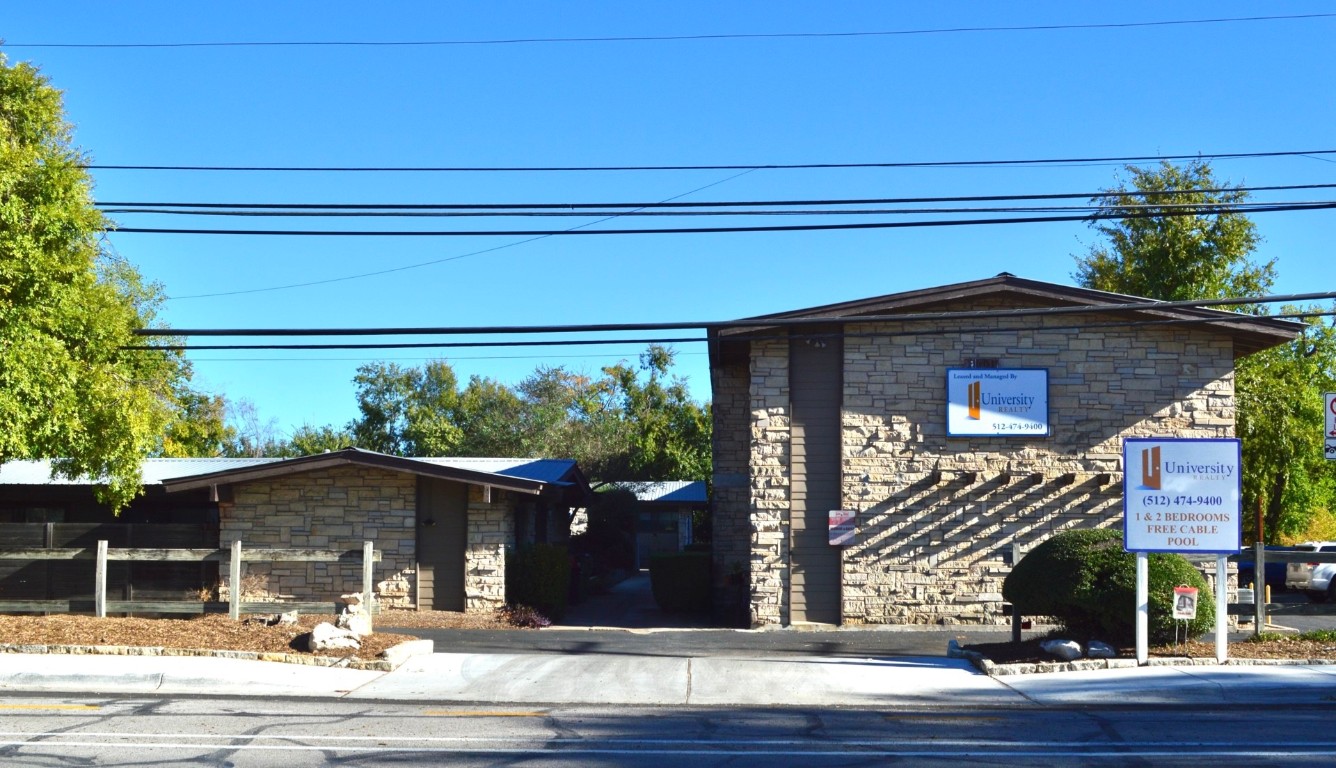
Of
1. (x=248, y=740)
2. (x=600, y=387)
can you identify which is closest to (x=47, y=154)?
(x=248, y=740)

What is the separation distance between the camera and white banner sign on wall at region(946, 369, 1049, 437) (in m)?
21.3

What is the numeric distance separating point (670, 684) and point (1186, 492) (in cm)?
686

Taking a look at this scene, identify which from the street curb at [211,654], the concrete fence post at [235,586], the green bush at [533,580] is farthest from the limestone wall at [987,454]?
the concrete fence post at [235,586]

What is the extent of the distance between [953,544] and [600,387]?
128 feet

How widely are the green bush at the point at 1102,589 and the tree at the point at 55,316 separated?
12.6 metres

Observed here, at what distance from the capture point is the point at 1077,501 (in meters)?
21.3

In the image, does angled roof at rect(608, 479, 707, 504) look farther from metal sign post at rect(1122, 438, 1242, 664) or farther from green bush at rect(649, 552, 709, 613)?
metal sign post at rect(1122, 438, 1242, 664)

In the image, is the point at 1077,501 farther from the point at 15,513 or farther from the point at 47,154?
the point at 15,513

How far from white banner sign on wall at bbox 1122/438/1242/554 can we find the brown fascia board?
10.9 m

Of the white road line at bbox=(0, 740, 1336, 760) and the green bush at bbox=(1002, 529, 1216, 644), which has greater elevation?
the green bush at bbox=(1002, 529, 1216, 644)

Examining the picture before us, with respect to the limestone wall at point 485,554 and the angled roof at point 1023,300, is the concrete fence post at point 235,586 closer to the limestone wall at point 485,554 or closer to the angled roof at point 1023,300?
the limestone wall at point 485,554

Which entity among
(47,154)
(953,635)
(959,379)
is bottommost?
(953,635)

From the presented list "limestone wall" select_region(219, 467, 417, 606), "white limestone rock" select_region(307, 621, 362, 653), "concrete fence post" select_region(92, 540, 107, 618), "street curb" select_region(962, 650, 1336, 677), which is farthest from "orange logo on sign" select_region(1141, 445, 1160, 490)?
"concrete fence post" select_region(92, 540, 107, 618)

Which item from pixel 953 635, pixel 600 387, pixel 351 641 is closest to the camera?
pixel 351 641
